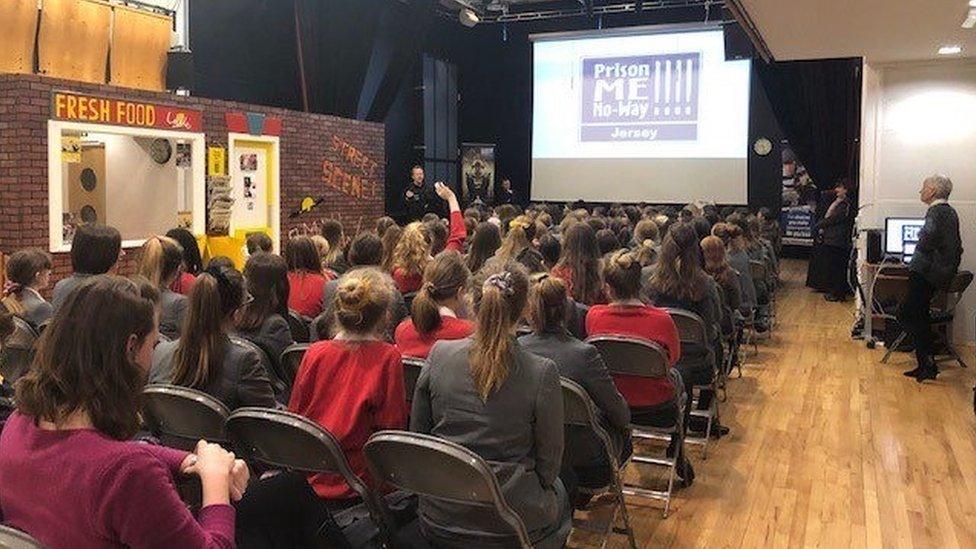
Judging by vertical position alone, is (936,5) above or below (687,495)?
above

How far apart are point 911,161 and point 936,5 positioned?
2.89 metres

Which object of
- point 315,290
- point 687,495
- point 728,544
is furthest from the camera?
point 315,290

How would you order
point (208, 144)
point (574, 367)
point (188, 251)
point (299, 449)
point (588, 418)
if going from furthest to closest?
1. point (208, 144)
2. point (188, 251)
3. point (574, 367)
4. point (588, 418)
5. point (299, 449)

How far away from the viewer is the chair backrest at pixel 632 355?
355 centimetres

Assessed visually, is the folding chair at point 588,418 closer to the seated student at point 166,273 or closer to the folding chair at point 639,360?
the folding chair at point 639,360

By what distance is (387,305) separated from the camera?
2738mm

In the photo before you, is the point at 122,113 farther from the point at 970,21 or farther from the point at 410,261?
the point at 970,21

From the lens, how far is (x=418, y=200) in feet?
43.6

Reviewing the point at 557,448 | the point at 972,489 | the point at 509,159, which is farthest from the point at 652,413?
the point at 509,159

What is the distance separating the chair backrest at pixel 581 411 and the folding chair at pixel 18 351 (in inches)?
91.3

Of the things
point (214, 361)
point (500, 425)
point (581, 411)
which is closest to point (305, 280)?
point (214, 361)

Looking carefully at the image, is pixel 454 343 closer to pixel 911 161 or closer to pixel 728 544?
pixel 728 544

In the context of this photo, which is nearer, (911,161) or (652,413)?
(652,413)

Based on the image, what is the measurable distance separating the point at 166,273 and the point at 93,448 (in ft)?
9.07
